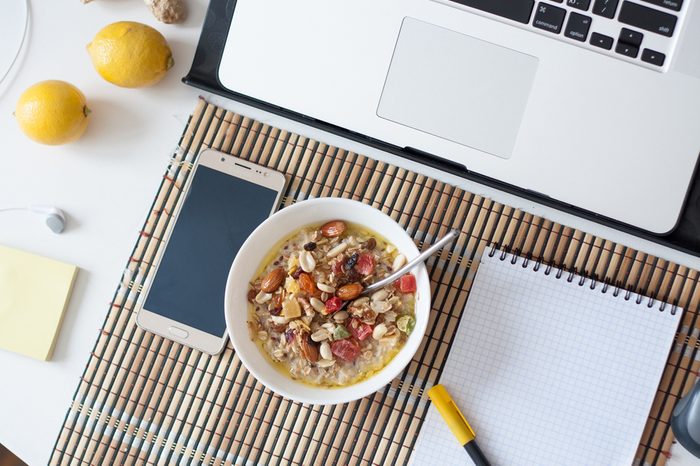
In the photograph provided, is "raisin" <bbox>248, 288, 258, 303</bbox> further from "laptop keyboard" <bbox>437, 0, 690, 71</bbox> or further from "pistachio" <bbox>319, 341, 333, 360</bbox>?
"laptop keyboard" <bbox>437, 0, 690, 71</bbox>

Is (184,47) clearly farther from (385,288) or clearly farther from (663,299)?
(663,299)

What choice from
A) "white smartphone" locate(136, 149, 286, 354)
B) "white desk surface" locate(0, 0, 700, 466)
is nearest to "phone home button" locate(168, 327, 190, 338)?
"white smartphone" locate(136, 149, 286, 354)

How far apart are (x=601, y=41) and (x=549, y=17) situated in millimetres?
66

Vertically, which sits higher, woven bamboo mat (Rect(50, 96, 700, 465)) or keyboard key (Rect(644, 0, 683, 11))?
keyboard key (Rect(644, 0, 683, 11))

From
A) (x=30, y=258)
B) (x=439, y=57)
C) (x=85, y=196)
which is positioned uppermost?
(x=439, y=57)

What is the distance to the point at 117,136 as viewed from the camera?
2.93 ft

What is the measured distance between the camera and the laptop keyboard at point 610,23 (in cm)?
75

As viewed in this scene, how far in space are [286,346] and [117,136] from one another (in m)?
0.37

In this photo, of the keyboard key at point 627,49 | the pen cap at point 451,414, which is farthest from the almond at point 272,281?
the keyboard key at point 627,49

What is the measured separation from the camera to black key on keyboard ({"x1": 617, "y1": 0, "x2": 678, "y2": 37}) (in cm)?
75

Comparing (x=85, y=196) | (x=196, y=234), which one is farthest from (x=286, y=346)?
(x=85, y=196)

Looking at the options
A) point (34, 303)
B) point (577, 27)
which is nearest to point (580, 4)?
point (577, 27)

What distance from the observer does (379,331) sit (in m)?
0.75

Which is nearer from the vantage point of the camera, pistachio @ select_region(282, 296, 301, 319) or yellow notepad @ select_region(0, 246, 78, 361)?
pistachio @ select_region(282, 296, 301, 319)
